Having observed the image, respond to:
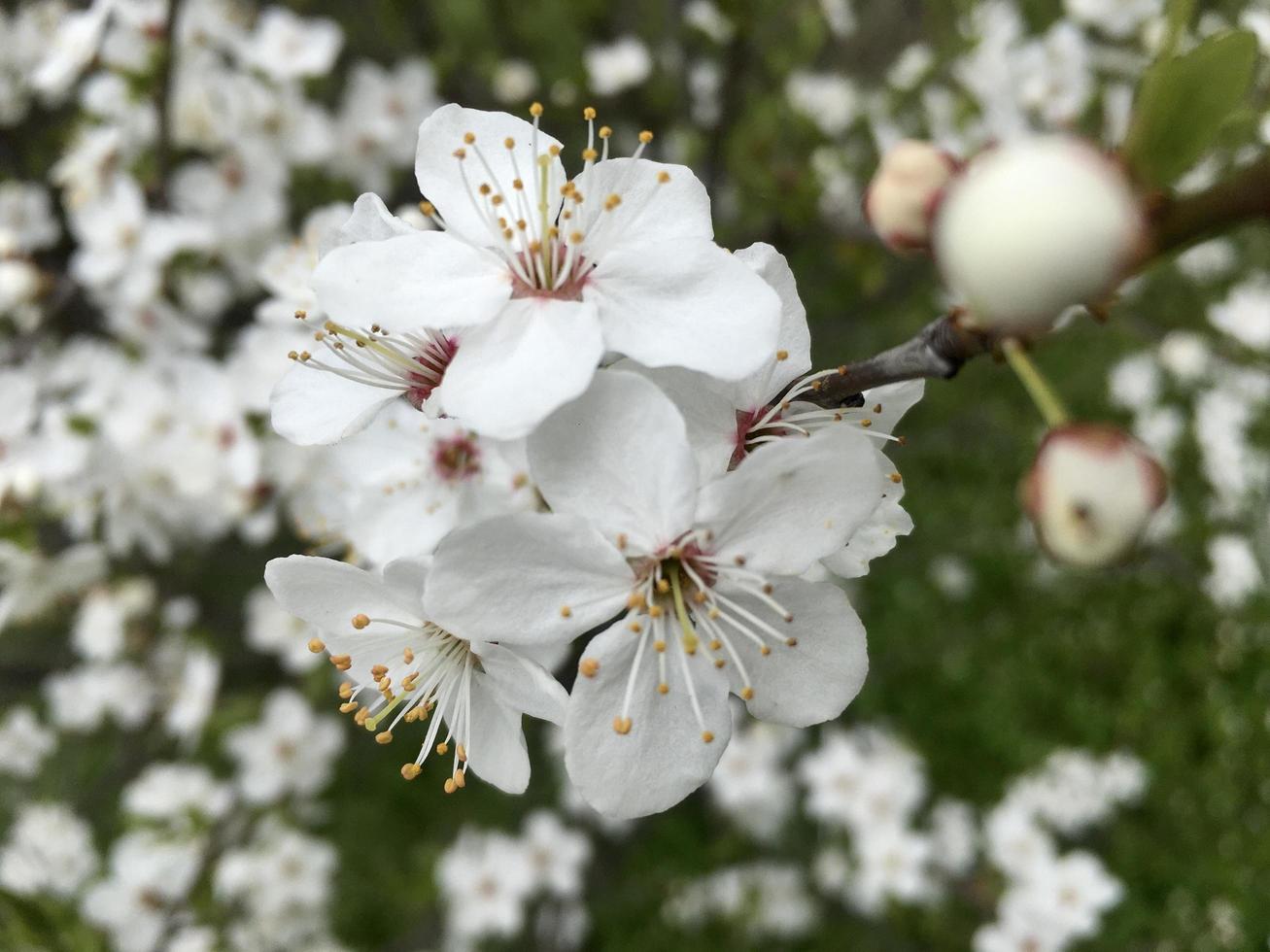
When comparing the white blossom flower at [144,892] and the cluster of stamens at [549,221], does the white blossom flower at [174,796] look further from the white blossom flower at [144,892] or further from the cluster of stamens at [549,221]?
the cluster of stamens at [549,221]

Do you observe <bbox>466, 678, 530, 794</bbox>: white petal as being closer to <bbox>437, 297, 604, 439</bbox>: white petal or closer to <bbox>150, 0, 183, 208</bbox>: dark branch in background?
<bbox>437, 297, 604, 439</bbox>: white petal

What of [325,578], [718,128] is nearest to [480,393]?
[325,578]

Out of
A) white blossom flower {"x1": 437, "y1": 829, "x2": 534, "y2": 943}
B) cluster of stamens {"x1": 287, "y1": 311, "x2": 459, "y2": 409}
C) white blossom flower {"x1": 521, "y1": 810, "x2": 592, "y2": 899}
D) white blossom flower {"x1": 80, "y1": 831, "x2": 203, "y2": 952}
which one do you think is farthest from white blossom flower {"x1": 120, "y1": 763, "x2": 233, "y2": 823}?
cluster of stamens {"x1": 287, "y1": 311, "x2": 459, "y2": 409}

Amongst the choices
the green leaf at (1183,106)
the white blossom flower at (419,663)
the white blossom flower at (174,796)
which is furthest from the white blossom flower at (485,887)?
the green leaf at (1183,106)

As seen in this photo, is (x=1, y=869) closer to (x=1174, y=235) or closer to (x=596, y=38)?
(x=1174, y=235)

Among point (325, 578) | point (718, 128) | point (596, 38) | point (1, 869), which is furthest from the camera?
point (596, 38)

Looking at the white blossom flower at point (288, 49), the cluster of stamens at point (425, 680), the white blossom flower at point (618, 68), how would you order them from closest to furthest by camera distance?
the cluster of stamens at point (425, 680)
the white blossom flower at point (288, 49)
the white blossom flower at point (618, 68)
